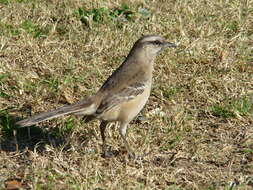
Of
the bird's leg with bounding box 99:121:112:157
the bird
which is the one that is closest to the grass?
the bird's leg with bounding box 99:121:112:157

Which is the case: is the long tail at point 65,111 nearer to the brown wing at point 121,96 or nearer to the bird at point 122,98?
the bird at point 122,98

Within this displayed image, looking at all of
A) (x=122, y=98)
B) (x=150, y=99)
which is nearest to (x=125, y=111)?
(x=122, y=98)

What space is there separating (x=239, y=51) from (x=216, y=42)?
1.39ft

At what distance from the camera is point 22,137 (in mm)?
8281

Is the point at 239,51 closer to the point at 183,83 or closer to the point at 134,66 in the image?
the point at 183,83

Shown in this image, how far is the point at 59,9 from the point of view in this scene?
11.9m

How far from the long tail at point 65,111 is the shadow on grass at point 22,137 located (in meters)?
0.73

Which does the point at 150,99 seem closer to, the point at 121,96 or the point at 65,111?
the point at 121,96

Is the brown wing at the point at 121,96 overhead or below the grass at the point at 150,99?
overhead

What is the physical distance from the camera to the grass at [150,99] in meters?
7.33

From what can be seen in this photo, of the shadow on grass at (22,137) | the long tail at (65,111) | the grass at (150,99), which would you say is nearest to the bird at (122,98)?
the long tail at (65,111)

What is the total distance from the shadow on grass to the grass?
1 centimetres

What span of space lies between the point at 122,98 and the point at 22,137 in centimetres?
147

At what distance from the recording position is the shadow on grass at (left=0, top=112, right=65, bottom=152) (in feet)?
26.3
